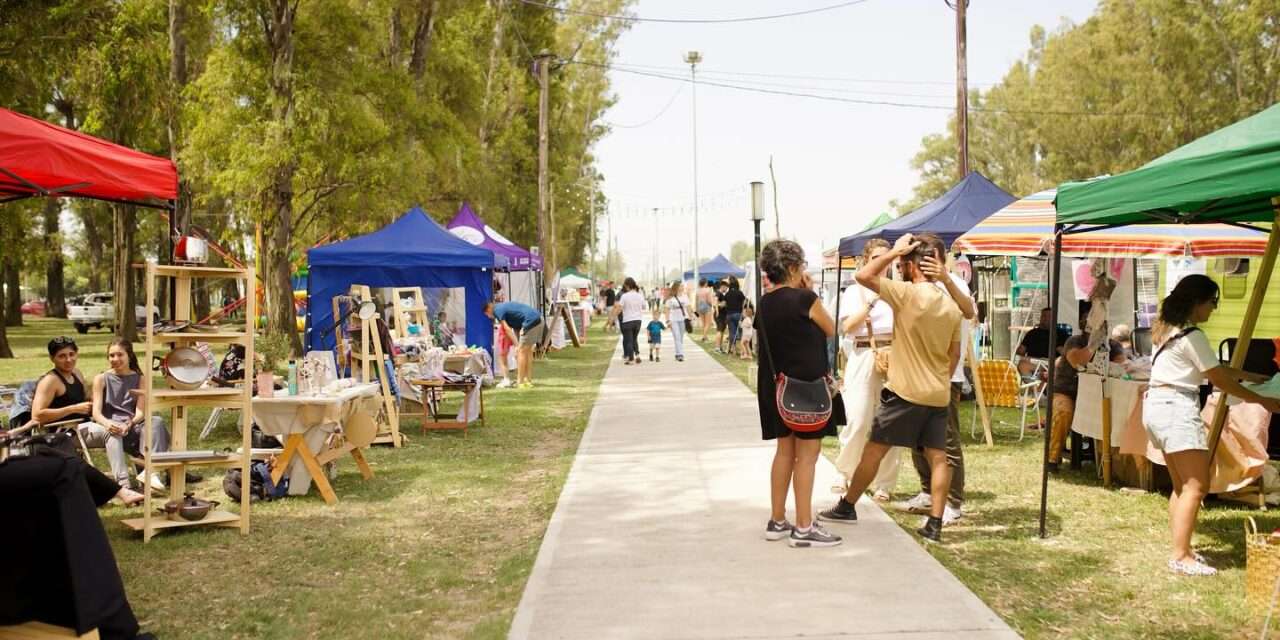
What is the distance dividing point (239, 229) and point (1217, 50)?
28.9 metres

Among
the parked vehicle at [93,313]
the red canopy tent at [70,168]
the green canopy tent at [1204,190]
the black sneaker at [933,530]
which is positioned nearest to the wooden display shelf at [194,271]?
the red canopy tent at [70,168]

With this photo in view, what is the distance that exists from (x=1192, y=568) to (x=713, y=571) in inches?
97.3

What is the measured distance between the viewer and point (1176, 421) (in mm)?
5695

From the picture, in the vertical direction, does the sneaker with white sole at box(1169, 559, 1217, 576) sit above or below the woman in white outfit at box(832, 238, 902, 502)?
below

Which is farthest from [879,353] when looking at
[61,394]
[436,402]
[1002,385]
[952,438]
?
[436,402]

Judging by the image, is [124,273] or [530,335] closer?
[530,335]

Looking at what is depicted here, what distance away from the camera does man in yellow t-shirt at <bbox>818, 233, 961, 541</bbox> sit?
611 cm

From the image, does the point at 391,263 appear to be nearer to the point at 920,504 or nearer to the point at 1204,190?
the point at 920,504

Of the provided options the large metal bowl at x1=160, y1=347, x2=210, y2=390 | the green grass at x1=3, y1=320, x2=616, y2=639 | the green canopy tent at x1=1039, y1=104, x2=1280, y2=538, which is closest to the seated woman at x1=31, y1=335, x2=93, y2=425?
the green grass at x1=3, y1=320, x2=616, y2=639

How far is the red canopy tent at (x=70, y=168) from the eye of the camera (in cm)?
623

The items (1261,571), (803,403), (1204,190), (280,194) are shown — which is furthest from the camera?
(280,194)

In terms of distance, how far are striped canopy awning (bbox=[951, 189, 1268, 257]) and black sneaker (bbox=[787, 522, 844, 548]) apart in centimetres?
584

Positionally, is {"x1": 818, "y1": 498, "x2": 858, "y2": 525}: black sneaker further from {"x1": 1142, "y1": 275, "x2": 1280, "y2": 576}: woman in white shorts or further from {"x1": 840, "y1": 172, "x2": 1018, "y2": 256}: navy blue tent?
{"x1": 840, "y1": 172, "x2": 1018, "y2": 256}: navy blue tent

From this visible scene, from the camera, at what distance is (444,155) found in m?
23.0
